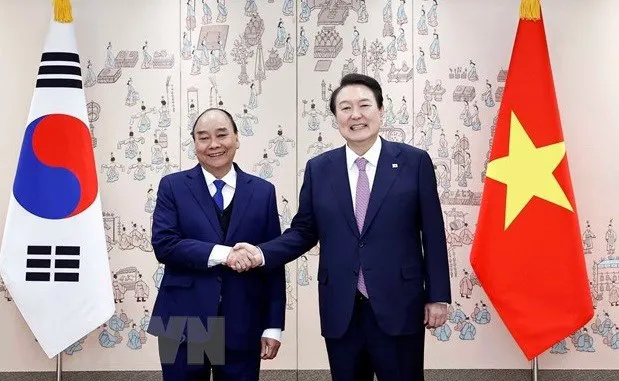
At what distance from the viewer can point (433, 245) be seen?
2.95 meters

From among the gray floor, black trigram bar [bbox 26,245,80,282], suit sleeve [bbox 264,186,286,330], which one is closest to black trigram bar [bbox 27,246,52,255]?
black trigram bar [bbox 26,245,80,282]

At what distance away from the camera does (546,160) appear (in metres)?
4.36

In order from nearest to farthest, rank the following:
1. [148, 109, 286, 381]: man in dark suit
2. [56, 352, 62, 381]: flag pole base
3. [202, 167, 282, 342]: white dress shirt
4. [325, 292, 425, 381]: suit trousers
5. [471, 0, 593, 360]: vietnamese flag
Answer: [325, 292, 425, 381]: suit trousers
[148, 109, 286, 381]: man in dark suit
[202, 167, 282, 342]: white dress shirt
[471, 0, 593, 360]: vietnamese flag
[56, 352, 62, 381]: flag pole base

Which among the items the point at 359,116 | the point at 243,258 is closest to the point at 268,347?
the point at 243,258

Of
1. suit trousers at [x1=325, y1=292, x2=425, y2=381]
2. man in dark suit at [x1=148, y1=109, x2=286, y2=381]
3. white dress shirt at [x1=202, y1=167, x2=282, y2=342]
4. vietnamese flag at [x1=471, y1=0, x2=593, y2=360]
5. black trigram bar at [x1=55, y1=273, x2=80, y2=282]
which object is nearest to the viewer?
suit trousers at [x1=325, y1=292, x2=425, y2=381]

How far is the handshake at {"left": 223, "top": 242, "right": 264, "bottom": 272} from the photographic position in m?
2.93

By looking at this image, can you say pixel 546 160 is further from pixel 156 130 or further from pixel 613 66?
pixel 156 130

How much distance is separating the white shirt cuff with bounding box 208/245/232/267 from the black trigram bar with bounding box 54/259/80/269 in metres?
1.75

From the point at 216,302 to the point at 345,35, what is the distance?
7.49 feet

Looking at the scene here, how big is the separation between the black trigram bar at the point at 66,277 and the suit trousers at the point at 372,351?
2.03 metres

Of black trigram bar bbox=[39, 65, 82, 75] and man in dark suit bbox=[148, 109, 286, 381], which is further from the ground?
black trigram bar bbox=[39, 65, 82, 75]

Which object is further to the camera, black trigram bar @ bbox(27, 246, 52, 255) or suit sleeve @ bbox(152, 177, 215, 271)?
black trigram bar @ bbox(27, 246, 52, 255)

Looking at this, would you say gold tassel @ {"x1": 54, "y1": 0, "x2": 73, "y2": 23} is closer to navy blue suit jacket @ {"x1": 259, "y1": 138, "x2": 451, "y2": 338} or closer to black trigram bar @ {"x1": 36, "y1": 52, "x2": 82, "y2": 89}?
black trigram bar @ {"x1": 36, "y1": 52, "x2": 82, "y2": 89}

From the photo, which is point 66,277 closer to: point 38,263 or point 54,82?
A: point 38,263
